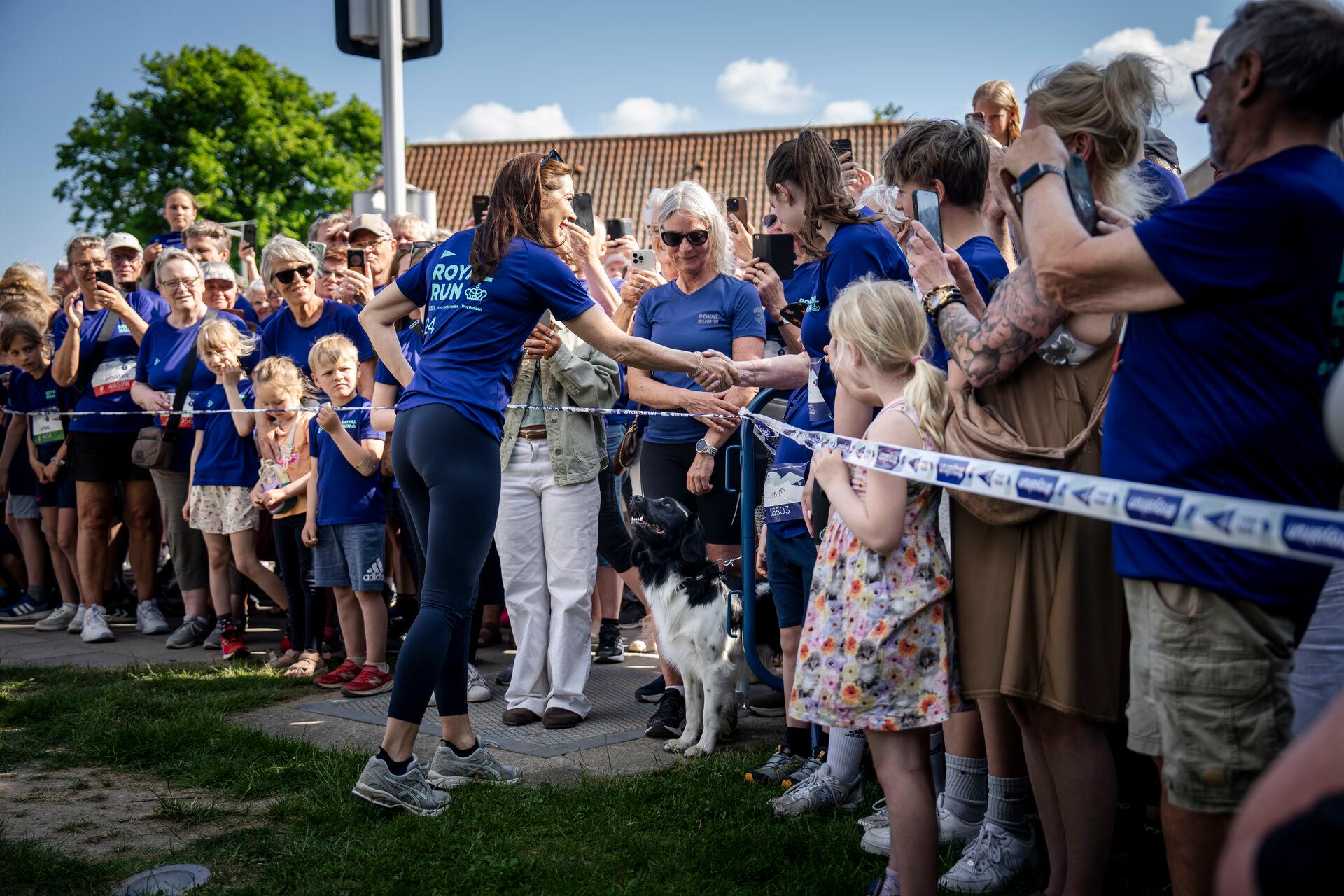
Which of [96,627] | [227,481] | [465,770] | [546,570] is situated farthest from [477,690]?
[96,627]

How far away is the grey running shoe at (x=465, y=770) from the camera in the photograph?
4.11 meters

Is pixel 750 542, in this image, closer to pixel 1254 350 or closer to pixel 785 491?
pixel 785 491

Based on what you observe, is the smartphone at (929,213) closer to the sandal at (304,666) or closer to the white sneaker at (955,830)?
the white sneaker at (955,830)

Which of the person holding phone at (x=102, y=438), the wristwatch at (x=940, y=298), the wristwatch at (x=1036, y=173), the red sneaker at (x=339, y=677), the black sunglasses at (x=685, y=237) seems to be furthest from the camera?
the person holding phone at (x=102, y=438)

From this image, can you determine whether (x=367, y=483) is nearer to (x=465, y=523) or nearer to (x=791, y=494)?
(x=465, y=523)

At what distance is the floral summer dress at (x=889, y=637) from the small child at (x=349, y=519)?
357cm

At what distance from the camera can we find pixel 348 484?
587 centimetres

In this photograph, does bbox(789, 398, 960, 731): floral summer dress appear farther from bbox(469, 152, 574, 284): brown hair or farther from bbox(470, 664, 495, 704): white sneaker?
bbox(470, 664, 495, 704): white sneaker

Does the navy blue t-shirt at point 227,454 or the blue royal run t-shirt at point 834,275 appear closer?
the blue royal run t-shirt at point 834,275

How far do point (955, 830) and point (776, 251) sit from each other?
2.48m

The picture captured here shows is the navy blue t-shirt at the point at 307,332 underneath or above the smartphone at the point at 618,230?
underneath

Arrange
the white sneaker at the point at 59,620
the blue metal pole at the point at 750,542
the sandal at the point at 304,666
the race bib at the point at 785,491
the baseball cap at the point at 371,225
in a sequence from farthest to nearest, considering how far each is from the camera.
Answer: the white sneaker at the point at 59,620, the baseball cap at the point at 371,225, the sandal at the point at 304,666, the blue metal pole at the point at 750,542, the race bib at the point at 785,491

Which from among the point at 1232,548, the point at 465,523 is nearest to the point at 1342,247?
the point at 1232,548

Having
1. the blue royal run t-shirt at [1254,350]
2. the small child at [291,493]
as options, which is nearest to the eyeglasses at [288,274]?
the small child at [291,493]
